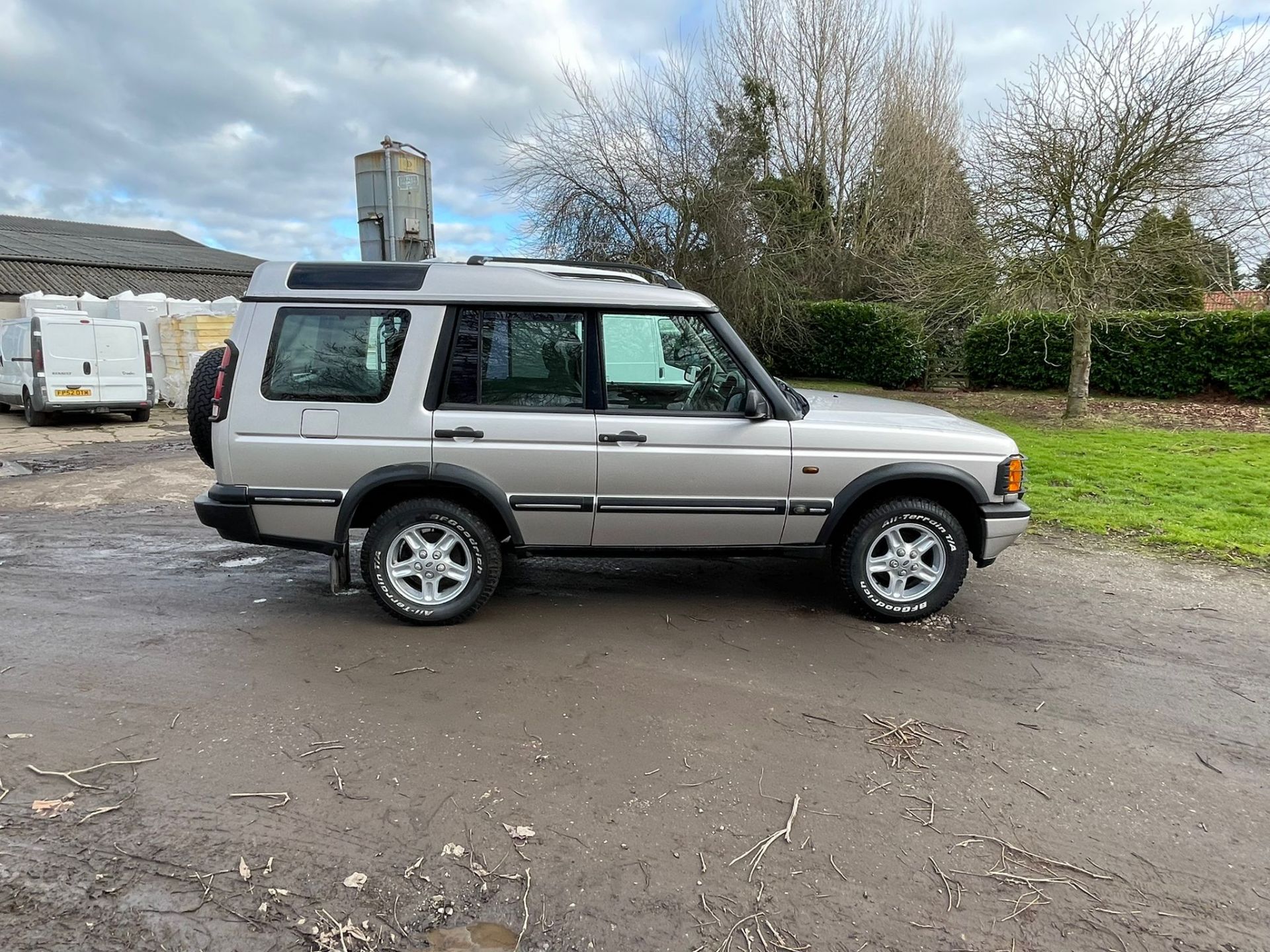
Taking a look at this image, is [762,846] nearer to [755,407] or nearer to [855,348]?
[755,407]

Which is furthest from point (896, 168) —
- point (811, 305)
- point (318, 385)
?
point (318, 385)

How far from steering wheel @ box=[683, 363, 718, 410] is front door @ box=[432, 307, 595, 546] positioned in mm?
566

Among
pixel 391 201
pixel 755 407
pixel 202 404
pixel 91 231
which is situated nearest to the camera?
pixel 755 407

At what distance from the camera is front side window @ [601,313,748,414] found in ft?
14.4

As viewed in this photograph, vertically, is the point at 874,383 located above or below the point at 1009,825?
above

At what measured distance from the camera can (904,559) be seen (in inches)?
178

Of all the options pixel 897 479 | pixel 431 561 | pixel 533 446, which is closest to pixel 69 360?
pixel 431 561

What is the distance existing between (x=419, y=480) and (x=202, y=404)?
1636mm

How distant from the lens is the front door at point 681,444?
432cm

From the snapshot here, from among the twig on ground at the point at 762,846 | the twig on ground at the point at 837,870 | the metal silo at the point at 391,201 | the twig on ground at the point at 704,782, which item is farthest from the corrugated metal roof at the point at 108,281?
the twig on ground at the point at 837,870

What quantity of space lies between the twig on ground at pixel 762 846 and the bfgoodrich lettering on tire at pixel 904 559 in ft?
6.56

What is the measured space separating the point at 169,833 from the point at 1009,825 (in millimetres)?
2906

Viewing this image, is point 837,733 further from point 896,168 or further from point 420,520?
point 896,168

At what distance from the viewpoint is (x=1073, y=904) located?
7.69 feet
